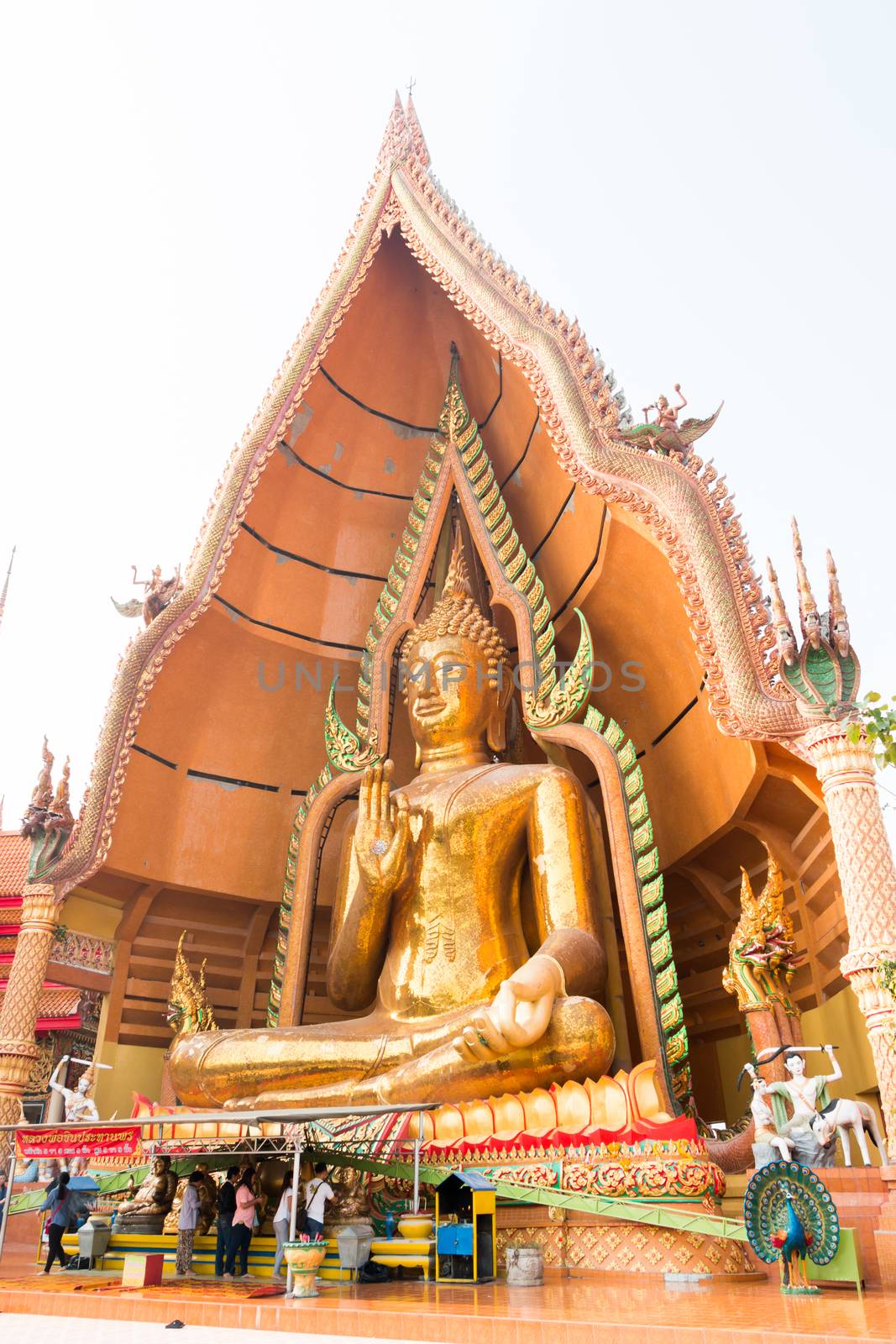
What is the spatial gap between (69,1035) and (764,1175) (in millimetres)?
8569

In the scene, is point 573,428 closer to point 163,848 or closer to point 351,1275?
point 163,848

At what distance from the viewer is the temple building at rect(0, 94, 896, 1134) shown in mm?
5988

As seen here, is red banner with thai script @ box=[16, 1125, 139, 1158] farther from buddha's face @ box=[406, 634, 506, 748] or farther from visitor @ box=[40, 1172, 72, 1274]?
buddha's face @ box=[406, 634, 506, 748]

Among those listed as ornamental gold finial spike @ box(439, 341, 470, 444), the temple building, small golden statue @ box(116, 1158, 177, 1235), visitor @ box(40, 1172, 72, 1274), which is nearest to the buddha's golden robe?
the temple building

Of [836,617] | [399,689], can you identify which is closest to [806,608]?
[836,617]

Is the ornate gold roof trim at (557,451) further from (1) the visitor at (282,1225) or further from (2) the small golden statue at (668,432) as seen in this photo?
(1) the visitor at (282,1225)

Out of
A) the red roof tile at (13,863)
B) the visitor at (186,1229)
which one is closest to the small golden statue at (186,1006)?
the visitor at (186,1229)

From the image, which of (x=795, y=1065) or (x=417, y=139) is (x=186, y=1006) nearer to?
(x=795, y=1065)

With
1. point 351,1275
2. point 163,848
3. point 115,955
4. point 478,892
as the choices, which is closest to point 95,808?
point 163,848

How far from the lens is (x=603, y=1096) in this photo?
4863mm

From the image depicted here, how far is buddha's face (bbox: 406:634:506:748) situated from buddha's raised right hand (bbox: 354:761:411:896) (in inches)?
35.9

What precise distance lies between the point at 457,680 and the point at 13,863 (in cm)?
650

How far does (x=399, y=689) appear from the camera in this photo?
8.21 m

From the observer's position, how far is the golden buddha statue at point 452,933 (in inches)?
→ 203
